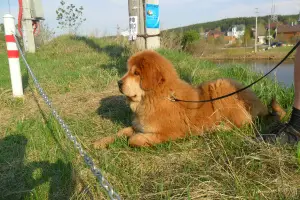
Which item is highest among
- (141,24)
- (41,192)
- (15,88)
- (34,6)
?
(34,6)

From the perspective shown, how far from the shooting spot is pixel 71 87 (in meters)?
5.96

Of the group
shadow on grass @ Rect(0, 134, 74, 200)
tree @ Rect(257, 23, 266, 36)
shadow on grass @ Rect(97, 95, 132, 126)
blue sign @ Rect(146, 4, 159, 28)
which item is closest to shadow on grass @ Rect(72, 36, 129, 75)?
blue sign @ Rect(146, 4, 159, 28)

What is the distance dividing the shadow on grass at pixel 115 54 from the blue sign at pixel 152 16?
1.30 metres

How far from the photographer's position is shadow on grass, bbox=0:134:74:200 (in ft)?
7.48

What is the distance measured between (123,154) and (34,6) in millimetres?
12549

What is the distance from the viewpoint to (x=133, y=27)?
7137mm

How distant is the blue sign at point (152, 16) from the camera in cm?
720

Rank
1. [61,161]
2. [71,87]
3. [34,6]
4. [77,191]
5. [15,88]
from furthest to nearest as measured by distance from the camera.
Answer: [34,6] < [71,87] < [15,88] < [61,161] < [77,191]

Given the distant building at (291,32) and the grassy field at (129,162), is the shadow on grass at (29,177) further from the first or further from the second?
the distant building at (291,32)

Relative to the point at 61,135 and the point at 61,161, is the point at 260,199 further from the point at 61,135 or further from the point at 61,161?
the point at 61,135

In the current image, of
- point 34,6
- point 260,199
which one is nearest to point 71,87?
point 260,199

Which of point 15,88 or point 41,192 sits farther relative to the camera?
point 15,88

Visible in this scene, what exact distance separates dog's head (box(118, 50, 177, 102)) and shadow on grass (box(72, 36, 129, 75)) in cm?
373

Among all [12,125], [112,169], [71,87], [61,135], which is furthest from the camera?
[71,87]
